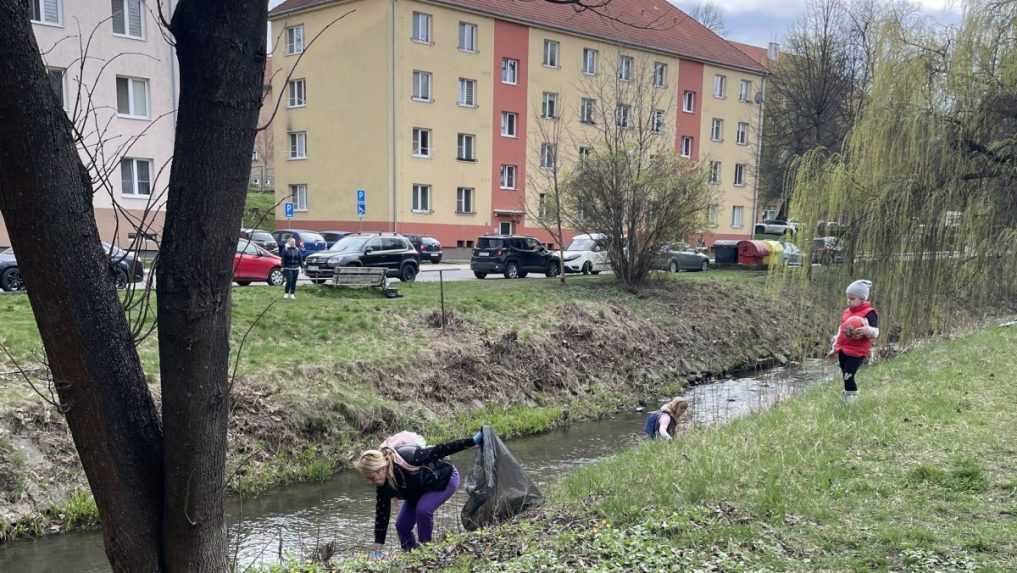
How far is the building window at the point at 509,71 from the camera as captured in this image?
38312mm

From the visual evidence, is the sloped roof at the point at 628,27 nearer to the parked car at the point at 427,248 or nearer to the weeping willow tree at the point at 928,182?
the parked car at the point at 427,248

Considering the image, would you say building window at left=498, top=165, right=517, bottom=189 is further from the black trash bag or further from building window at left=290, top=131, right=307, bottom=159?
the black trash bag

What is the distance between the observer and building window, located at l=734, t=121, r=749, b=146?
48.8 metres

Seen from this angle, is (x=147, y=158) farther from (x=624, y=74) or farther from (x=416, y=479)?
(x=416, y=479)

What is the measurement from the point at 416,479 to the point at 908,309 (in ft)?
34.5

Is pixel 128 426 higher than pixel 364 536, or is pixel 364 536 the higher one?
pixel 128 426

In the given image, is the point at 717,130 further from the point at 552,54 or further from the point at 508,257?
the point at 508,257

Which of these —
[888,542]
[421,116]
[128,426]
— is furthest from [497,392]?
[421,116]

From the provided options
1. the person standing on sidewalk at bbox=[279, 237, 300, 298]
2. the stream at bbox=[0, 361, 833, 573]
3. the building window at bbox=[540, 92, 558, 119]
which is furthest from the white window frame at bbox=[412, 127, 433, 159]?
the stream at bbox=[0, 361, 833, 573]

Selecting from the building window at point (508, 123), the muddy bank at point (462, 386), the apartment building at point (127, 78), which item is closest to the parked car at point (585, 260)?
the muddy bank at point (462, 386)

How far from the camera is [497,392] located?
13547 millimetres

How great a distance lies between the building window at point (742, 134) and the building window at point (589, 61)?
13080 mm

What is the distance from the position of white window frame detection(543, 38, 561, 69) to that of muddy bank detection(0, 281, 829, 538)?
21263 millimetres

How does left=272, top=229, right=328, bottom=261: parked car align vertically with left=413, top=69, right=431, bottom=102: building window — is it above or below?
below
